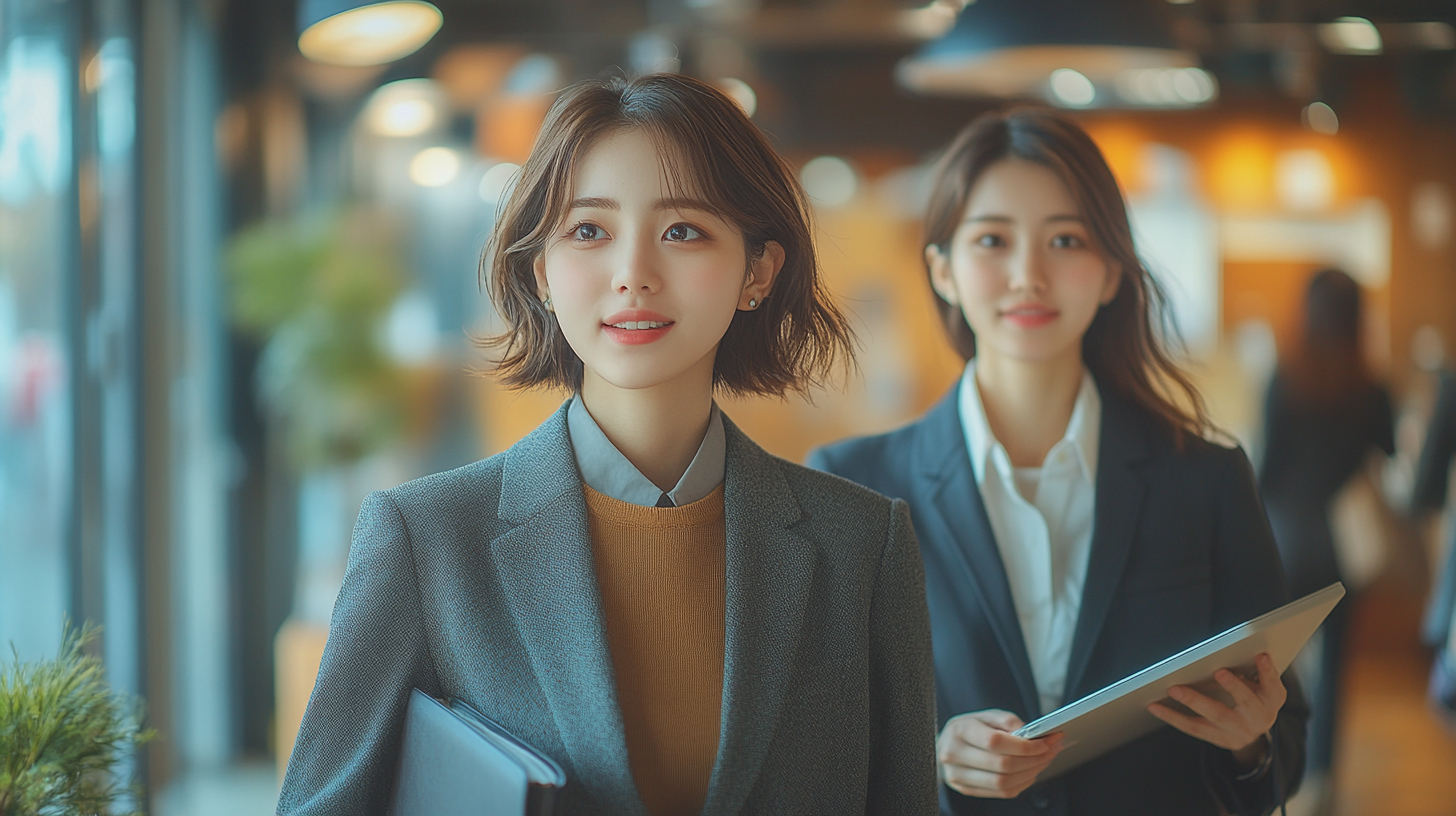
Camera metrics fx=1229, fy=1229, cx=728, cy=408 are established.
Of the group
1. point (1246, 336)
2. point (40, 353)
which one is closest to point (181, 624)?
point (40, 353)

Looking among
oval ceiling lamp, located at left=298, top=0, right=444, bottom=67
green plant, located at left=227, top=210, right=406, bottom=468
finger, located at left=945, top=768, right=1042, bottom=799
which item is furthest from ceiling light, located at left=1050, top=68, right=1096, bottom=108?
finger, located at left=945, top=768, right=1042, bottom=799

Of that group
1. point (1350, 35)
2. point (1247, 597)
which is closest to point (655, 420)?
point (1247, 597)

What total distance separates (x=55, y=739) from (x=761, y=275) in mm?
794

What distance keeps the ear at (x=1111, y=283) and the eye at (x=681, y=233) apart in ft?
2.26

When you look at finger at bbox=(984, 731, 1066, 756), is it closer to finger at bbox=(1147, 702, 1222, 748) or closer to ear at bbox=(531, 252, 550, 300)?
finger at bbox=(1147, 702, 1222, 748)

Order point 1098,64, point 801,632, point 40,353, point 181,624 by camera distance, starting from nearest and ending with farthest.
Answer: point 801,632 < point 1098,64 < point 40,353 < point 181,624

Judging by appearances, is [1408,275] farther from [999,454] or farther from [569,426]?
[569,426]

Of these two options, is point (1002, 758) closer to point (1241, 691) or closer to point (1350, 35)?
point (1241, 691)

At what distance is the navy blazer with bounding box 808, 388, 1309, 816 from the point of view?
153 cm

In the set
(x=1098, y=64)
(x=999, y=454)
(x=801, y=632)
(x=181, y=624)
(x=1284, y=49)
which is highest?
(x=1284, y=49)

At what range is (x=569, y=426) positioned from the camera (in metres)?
1.25

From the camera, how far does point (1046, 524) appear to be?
5.23 feet

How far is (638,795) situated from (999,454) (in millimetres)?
763

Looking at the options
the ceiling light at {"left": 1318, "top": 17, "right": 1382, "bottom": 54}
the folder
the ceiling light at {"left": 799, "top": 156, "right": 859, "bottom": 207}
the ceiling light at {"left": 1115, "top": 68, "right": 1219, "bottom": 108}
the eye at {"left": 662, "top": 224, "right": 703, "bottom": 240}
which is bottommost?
the folder
